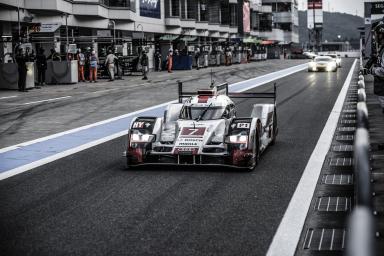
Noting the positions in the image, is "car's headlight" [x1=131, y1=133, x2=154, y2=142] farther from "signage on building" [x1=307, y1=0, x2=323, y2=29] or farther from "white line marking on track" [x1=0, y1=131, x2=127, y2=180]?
"signage on building" [x1=307, y1=0, x2=323, y2=29]

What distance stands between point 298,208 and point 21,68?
2254 cm

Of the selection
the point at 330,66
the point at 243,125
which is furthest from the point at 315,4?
the point at 243,125

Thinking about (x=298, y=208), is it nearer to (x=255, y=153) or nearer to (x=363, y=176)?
(x=255, y=153)

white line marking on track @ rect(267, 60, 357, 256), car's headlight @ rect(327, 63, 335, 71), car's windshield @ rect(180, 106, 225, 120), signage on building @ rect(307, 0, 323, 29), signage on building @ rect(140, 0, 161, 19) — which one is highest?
signage on building @ rect(307, 0, 323, 29)

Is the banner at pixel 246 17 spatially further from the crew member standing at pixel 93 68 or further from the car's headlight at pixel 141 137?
the car's headlight at pixel 141 137

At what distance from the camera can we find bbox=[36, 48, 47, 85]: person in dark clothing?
30219 mm

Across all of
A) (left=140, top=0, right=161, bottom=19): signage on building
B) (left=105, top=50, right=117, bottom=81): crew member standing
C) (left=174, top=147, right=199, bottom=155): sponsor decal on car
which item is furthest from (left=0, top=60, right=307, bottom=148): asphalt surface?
(left=140, top=0, right=161, bottom=19): signage on building

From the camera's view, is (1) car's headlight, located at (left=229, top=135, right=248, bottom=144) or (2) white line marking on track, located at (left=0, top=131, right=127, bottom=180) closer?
(1) car's headlight, located at (left=229, top=135, right=248, bottom=144)

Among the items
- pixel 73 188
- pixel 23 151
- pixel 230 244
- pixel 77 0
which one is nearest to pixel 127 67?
pixel 77 0

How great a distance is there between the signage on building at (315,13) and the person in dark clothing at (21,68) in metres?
152

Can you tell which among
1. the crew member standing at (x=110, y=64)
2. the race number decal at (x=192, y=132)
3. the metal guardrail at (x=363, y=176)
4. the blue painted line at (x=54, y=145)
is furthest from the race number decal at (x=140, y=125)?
the crew member standing at (x=110, y=64)

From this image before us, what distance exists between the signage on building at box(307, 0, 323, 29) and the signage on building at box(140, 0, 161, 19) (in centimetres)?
11877

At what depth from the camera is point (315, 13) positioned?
572 feet

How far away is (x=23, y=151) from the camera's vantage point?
11461 mm
